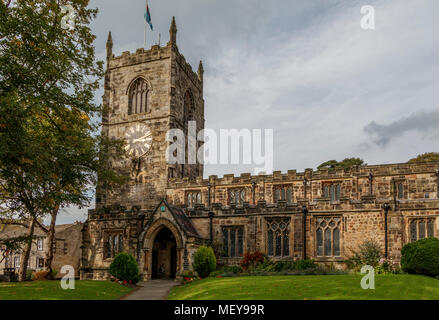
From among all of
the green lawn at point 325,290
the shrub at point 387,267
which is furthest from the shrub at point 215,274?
the shrub at point 387,267

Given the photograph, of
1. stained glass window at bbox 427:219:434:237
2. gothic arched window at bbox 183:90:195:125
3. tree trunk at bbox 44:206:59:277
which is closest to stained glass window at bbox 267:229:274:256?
stained glass window at bbox 427:219:434:237

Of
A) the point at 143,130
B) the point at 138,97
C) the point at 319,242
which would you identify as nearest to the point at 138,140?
the point at 143,130

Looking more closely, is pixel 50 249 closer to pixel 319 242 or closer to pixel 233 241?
pixel 233 241

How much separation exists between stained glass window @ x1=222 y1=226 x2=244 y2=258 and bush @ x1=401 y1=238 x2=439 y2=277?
10.9 metres

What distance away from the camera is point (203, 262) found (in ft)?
86.3

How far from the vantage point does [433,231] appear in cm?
2584

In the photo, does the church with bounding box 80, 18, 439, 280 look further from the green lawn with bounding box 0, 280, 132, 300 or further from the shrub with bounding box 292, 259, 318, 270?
the green lawn with bounding box 0, 280, 132, 300

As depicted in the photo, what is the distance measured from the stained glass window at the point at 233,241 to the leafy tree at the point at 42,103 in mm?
10330

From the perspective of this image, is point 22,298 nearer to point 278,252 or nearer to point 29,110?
point 29,110

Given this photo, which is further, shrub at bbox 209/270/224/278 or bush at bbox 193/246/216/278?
shrub at bbox 209/270/224/278

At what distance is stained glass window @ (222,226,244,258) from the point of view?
97.6 ft
